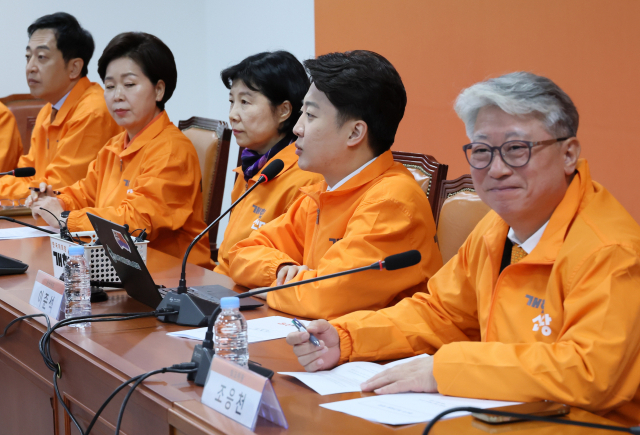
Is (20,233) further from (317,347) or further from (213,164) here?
(317,347)

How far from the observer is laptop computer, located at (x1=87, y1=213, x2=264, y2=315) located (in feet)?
4.99

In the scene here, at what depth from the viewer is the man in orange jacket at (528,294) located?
1005 millimetres

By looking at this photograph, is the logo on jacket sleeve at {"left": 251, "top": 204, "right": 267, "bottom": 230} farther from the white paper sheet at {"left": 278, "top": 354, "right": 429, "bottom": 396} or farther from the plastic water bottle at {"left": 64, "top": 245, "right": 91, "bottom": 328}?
the white paper sheet at {"left": 278, "top": 354, "right": 429, "bottom": 396}

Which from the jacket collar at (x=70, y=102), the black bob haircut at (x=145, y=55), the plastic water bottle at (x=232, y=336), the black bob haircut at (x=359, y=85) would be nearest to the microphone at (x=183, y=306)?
the plastic water bottle at (x=232, y=336)

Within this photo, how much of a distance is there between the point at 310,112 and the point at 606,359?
1.01 meters

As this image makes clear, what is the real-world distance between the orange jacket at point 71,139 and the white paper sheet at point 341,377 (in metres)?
2.52

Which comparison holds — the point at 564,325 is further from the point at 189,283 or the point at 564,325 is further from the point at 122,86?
the point at 122,86

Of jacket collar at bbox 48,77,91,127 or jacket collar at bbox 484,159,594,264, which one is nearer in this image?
jacket collar at bbox 484,159,594,264

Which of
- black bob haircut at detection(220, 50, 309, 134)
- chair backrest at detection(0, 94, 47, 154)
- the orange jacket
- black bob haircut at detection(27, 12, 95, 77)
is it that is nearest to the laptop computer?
black bob haircut at detection(220, 50, 309, 134)

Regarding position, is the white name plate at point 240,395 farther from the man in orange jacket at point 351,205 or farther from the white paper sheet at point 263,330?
the man in orange jacket at point 351,205

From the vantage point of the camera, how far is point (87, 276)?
5.10ft

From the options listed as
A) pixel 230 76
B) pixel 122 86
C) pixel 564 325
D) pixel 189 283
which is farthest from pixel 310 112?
pixel 122 86

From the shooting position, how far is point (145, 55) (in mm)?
2854

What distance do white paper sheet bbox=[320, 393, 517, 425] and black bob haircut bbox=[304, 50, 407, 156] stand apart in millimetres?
853
